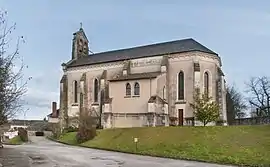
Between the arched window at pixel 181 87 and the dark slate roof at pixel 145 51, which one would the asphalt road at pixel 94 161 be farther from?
the dark slate roof at pixel 145 51

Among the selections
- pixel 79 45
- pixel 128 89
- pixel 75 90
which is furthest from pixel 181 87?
pixel 79 45

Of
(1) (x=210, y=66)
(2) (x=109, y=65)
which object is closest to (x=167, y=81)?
Answer: (1) (x=210, y=66)

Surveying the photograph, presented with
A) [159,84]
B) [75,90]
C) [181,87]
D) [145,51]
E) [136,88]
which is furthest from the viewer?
[75,90]

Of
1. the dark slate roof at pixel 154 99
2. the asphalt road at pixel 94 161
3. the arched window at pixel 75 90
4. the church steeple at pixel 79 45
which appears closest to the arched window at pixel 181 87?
the dark slate roof at pixel 154 99

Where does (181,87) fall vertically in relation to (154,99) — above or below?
above

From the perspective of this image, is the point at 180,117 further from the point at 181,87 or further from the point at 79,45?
the point at 79,45

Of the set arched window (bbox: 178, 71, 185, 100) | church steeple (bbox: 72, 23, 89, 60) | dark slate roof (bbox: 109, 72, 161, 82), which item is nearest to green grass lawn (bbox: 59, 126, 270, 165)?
dark slate roof (bbox: 109, 72, 161, 82)

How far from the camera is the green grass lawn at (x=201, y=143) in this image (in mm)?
27359

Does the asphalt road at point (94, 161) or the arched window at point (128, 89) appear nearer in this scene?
the asphalt road at point (94, 161)

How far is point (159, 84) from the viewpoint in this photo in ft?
179

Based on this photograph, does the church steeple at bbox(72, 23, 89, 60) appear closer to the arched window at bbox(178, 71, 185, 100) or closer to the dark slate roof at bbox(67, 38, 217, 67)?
the dark slate roof at bbox(67, 38, 217, 67)

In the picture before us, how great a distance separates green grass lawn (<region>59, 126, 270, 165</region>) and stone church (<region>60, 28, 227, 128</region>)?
10.5 metres

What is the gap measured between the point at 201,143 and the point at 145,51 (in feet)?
104

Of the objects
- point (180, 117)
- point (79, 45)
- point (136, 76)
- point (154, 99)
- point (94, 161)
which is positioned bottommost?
point (94, 161)
